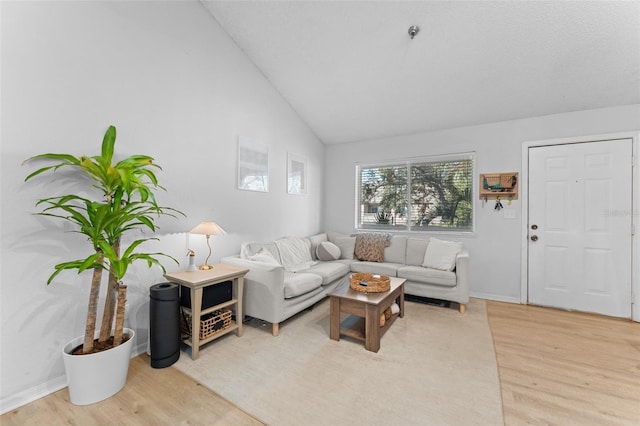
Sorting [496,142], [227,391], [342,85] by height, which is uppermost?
[342,85]

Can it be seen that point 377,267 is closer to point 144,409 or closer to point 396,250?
point 396,250

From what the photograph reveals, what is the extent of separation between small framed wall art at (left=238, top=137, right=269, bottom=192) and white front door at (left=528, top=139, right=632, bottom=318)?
11.3 feet

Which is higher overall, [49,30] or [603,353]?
[49,30]

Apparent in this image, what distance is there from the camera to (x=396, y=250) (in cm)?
395

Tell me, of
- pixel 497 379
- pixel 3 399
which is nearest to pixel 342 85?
pixel 497 379

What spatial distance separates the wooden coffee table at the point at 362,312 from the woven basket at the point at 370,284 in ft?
0.12

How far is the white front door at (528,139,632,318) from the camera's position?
306 cm

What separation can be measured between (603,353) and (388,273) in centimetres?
201

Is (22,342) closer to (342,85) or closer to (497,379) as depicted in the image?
(497,379)

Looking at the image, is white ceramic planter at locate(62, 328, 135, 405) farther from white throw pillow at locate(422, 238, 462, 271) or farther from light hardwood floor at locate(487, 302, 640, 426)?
white throw pillow at locate(422, 238, 462, 271)

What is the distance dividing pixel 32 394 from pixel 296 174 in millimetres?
3390

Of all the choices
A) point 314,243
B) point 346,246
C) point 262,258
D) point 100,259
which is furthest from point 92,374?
point 346,246

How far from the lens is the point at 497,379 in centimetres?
191

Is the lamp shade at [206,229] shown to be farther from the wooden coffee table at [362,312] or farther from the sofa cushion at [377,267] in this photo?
the sofa cushion at [377,267]
